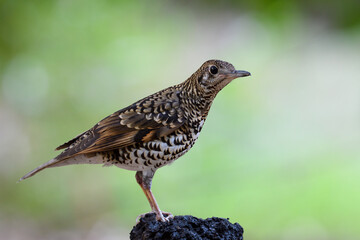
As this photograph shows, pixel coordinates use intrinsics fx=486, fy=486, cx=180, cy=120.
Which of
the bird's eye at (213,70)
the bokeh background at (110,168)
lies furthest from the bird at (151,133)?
the bokeh background at (110,168)

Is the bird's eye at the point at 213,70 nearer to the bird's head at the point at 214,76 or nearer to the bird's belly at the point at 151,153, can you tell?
the bird's head at the point at 214,76

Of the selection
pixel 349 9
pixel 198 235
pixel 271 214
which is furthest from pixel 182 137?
A: pixel 349 9

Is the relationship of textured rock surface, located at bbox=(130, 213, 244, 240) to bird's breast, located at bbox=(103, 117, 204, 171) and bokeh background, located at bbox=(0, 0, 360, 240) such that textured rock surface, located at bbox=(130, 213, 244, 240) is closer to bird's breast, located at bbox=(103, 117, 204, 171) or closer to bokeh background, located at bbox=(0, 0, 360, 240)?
bird's breast, located at bbox=(103, 117, 204, 171)

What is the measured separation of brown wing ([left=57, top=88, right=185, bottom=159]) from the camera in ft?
9.46

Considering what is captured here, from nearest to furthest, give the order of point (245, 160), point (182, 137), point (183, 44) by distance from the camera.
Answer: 1. point (182, 137)
2. point (245, 160)
3. point (183, 44)

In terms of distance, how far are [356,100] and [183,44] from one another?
7.82ft

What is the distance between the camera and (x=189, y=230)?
2.78 meters

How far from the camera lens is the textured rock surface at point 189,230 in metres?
2.74

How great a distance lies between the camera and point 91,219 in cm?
555

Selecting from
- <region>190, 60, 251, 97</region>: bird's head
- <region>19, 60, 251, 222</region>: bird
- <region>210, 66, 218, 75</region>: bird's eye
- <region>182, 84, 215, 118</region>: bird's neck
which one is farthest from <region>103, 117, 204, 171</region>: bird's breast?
<region>210, 66, 218, 75</region>: bird's eye

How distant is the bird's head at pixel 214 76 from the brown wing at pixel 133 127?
0.20 meters

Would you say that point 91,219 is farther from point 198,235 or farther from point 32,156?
point 198,235

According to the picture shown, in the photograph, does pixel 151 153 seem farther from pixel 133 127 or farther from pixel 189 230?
pixel 189 230

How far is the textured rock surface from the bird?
10 centimetres
